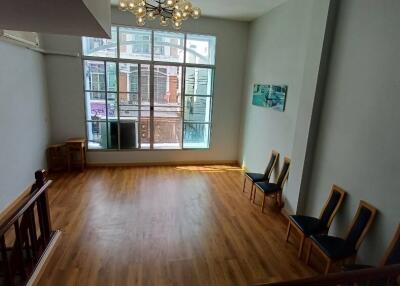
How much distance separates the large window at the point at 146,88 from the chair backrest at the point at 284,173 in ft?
8.01

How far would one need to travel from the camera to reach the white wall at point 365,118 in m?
2.16

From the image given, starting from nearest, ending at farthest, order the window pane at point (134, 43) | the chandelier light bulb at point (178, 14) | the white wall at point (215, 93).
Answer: the chandelier light bulb at point (178, 14) → the white wall at point (215, 93) → the window pane at point (134, 43)

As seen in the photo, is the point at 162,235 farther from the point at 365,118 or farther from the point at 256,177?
the point at 365,118

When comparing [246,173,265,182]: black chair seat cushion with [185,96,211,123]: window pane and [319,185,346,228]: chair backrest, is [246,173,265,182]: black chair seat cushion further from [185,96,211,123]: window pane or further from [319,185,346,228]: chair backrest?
[185,96,211,123]: window pane

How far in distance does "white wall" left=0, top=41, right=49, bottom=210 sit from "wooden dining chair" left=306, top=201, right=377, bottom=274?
4.00 m

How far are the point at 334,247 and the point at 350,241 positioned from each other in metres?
0.21

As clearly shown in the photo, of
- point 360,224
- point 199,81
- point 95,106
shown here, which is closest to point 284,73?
point 199,81

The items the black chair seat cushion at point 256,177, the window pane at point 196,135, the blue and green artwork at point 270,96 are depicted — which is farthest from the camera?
the window pane at point 196,135

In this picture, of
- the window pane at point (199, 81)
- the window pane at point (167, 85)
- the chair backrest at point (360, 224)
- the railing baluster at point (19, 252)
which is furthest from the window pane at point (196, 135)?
the railing baluster at point (19, 252)

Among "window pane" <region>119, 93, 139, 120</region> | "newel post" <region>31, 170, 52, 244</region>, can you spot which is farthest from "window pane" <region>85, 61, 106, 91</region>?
"newel post" <region>31, 170, 52, 244</region>

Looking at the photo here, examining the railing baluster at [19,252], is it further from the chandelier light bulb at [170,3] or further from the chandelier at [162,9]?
the chandelier light bulb at [170,3]

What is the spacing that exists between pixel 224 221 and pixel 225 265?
2.93 ft

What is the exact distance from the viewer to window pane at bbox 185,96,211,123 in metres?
5.74

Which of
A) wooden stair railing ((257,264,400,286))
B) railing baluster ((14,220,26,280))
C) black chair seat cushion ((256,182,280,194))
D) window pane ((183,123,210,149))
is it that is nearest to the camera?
wooden stair railing ((257,264,400,286))
